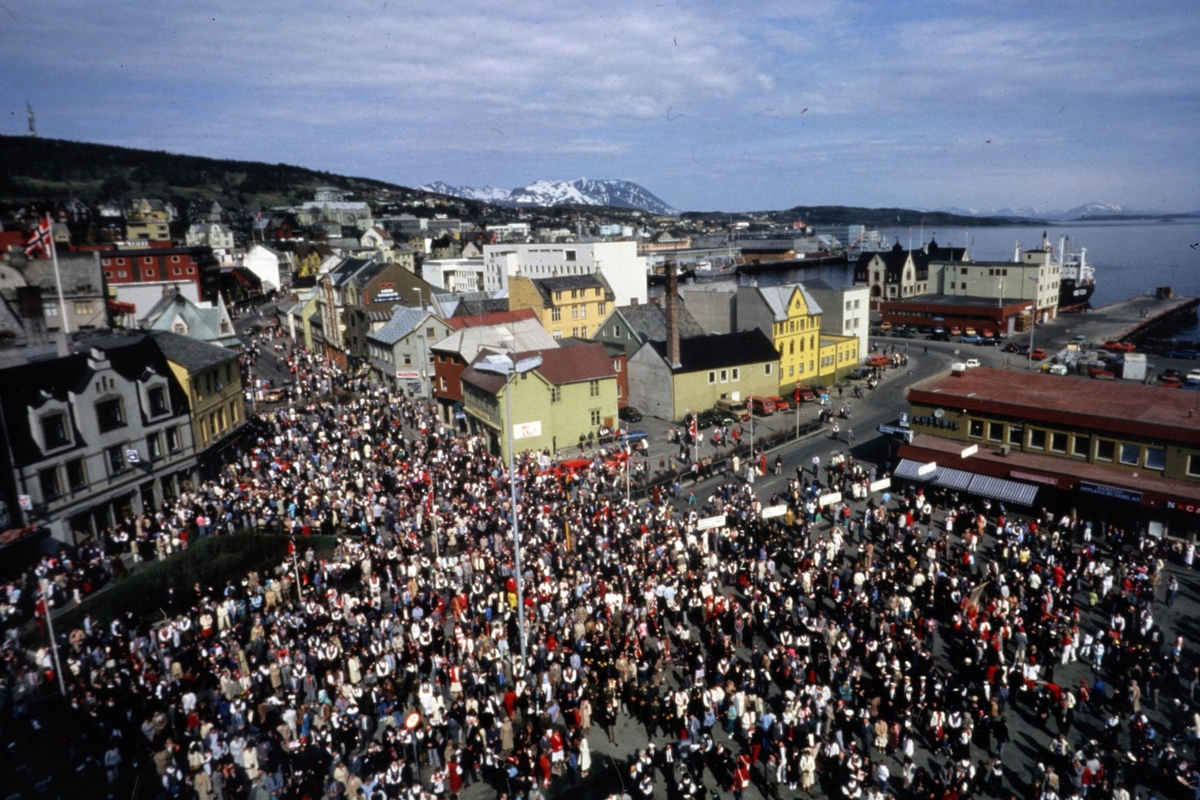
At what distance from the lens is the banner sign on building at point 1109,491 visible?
2798 centimetres

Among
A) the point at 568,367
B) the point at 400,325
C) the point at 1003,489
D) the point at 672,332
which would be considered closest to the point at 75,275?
the point at 400,325

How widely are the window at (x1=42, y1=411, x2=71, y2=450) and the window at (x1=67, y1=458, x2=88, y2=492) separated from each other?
91 cm

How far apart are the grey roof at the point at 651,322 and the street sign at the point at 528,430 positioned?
16.2m

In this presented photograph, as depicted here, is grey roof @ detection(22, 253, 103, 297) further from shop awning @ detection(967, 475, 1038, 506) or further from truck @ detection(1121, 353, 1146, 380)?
truck @ detection(1121, 353, 1146, 380)

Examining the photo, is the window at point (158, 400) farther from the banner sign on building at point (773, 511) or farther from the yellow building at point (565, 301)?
the yellow building at point (565, 301)

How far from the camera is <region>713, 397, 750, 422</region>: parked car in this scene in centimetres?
4788

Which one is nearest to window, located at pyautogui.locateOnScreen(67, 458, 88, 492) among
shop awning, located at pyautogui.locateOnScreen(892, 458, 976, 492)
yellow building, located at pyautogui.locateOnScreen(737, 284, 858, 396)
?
shop awning, located at pyautogui.locateOnScreen(892, 458, 976, 492)

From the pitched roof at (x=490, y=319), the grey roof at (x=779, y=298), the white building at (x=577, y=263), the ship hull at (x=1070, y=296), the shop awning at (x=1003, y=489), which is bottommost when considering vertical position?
the shop awning at (x=1003, y=489)

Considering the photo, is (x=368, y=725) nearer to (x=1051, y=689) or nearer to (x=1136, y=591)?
(x=1051, y=689)

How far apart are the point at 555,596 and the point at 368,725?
6756 mm

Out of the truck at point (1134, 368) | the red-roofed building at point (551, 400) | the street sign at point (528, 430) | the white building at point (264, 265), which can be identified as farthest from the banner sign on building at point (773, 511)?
the white building at point (264, 265)

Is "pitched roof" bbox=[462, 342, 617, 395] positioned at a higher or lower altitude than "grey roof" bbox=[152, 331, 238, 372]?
lower

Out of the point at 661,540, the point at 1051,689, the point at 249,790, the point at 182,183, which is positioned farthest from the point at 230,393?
the point at 182,183

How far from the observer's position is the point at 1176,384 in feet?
177
